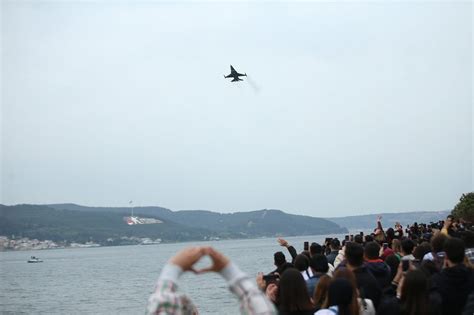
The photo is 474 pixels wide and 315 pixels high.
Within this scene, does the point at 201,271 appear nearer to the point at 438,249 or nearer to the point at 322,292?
the point at 322,292

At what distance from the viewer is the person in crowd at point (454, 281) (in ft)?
21.8

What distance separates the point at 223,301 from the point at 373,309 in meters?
35.5

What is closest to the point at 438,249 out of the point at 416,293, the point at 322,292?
the point at 322,292

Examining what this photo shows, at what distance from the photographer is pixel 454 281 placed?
6.66 m

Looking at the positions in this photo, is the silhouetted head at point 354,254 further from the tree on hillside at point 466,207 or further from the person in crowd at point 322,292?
the tree on hillside at point 466,207

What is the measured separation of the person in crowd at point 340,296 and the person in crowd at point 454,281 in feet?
5.52

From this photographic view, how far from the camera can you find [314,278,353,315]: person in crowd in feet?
17.3

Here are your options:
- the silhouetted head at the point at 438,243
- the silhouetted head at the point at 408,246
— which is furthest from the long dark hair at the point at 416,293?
the silhouetted head at the point at 408,246

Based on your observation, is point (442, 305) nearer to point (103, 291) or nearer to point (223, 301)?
point (223, 301)

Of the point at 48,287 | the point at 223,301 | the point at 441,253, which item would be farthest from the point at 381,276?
the point at 48,287

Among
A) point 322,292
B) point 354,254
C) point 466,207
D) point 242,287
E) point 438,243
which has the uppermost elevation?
point 466,207

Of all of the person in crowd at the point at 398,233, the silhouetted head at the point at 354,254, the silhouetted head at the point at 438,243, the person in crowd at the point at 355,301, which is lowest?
the person in crowd at the point at 355,301

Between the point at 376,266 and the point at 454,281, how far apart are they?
1.52 m

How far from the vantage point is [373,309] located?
6336 millimetres
